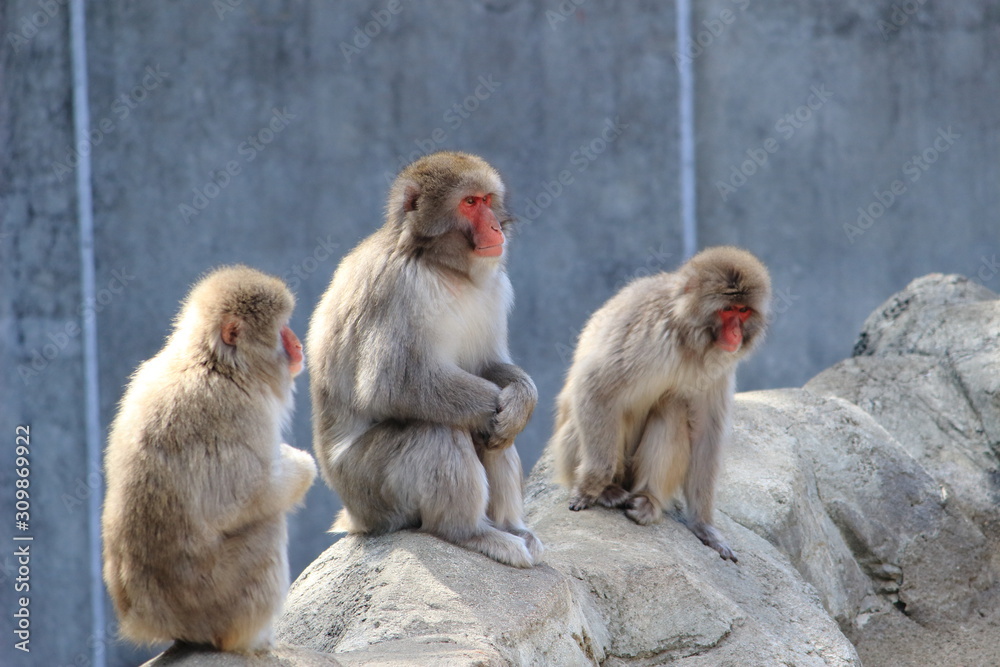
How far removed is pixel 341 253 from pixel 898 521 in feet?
14.0

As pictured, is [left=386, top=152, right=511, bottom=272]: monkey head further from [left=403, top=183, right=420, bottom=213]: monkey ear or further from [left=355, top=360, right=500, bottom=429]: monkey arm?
[left=355, top=360, right=500, bottom=429]: monkey arm

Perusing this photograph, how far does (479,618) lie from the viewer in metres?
3.82

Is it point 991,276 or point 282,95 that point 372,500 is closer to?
point 282,95

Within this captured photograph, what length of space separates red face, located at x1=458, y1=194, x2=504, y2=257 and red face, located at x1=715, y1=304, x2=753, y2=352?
46.8 inches

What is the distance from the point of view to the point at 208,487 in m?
3.23

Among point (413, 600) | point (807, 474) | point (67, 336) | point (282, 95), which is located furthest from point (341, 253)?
point (413, 600)
